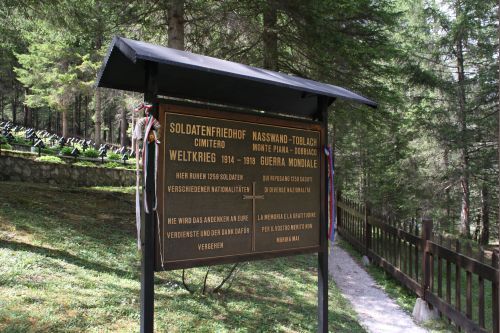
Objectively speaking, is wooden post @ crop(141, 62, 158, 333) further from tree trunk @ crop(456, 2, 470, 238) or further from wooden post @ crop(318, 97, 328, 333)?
tree trunk @ crop(456, 2, 470, 238)

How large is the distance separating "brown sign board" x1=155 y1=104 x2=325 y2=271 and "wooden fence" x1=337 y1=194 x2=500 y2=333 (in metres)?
2.36

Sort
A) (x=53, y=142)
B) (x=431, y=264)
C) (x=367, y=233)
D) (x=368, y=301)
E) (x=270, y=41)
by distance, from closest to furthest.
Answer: (x=431, y=264)
(x=368, y=301)
(x=367, y=233)
(x=270, y=41)
(x=53, y=142)

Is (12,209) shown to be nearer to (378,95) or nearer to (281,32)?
(281,32)

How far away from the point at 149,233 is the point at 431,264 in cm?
500

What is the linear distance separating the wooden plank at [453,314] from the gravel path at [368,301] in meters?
0.41

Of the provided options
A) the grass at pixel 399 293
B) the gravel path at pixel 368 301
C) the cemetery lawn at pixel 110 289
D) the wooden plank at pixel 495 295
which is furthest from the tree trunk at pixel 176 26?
the wooden plank at pixel 495 295

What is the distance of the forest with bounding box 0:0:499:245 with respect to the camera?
8953 millimetres

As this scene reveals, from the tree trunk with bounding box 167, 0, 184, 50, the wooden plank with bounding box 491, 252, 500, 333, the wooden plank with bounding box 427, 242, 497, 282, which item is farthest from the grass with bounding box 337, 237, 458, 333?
the tree trunk with bounding box 167, 0, 184, 50

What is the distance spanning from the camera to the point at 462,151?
1622cm

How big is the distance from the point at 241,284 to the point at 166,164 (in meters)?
3.57

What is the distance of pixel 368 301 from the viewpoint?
6973 millimetres

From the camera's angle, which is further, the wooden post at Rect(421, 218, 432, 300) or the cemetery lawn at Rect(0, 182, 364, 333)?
the wooden post at Rect(421, 218, 432, 300)

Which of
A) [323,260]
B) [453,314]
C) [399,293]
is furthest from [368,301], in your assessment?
[323,260]

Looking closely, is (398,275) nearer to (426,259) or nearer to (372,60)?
(426,259)
